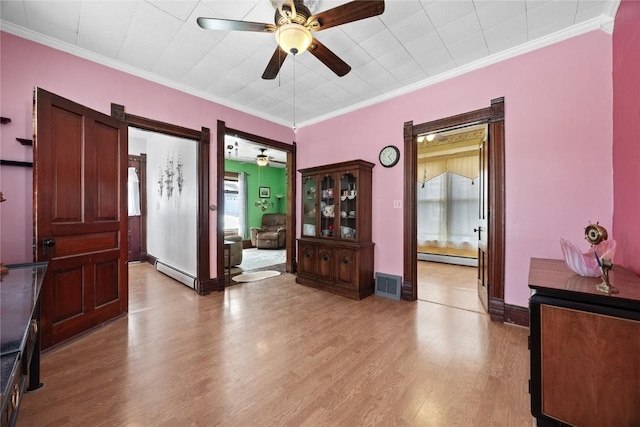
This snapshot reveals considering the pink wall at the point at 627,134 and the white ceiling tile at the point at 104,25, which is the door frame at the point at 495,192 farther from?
the white ceiling tile at the point at 104,25

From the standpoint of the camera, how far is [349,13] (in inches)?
66.2

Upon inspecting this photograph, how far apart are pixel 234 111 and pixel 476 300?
14.6 feet

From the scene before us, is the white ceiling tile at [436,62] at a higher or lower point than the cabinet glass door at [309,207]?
higher

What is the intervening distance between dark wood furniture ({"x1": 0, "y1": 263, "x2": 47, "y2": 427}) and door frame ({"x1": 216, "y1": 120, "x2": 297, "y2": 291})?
2006 mm

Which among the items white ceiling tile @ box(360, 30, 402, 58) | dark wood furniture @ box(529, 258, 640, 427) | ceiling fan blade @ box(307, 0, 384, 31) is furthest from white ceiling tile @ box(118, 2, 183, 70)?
dark wood furniture @ box(529, 258, 640, 427)

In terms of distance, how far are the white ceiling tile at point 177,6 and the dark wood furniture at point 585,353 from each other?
10.3 feet

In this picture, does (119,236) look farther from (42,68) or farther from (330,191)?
(330,191)

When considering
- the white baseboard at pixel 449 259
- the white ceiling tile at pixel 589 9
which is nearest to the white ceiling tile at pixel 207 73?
the white ceiling tile at pixel 589 9

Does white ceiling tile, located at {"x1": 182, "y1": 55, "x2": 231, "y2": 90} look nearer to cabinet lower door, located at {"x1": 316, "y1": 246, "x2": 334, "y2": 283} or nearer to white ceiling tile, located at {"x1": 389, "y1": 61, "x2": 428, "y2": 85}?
white ceiling tile, located at {"x1": 389, "y1": 61, "x2": 428, "y2": 85}

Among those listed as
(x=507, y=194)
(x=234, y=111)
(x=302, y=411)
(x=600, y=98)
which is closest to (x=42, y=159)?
(x=234, y=111)

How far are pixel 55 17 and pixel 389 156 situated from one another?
3691 mm

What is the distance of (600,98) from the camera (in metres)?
2.28

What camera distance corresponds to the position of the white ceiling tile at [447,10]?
210 centimetres

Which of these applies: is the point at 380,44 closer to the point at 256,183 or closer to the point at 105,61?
the point at 105,61
